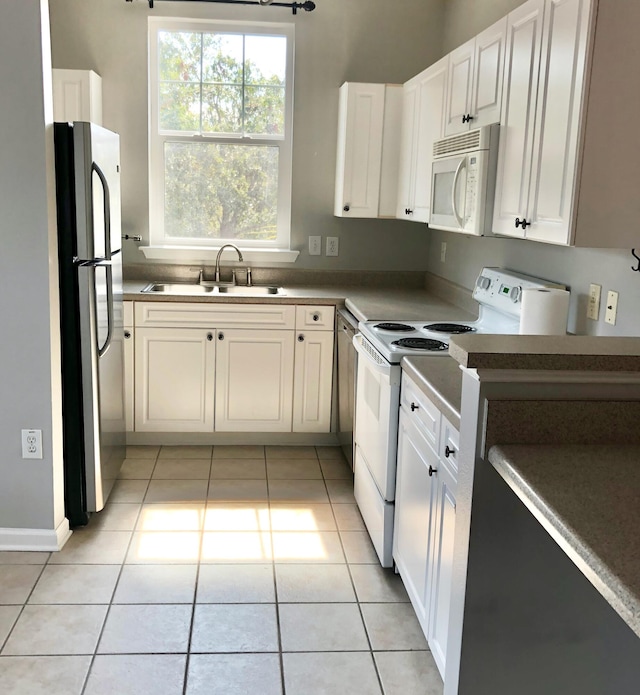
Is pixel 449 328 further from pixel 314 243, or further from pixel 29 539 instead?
pixel 29 539

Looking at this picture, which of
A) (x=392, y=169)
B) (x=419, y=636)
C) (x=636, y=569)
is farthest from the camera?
(x=392, y=169)

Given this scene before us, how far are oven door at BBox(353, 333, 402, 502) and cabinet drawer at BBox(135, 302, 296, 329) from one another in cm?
81

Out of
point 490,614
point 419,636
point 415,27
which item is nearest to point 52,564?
point 419,636

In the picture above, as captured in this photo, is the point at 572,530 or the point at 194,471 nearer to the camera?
the point at 572,530

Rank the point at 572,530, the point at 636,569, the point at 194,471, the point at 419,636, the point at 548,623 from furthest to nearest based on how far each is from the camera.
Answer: the point at 194,471 → the point at 419,636 → the point at 548,623 → the point at 572,530 → the point at 636,569

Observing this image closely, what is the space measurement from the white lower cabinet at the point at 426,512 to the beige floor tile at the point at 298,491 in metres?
0.86

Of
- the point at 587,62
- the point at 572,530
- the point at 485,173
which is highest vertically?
the point at 587,62

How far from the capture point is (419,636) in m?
2.48

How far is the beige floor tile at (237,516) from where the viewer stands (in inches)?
128

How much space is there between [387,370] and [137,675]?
4.24 ft

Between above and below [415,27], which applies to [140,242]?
below

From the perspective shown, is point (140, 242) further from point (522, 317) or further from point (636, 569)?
point (636, 569)

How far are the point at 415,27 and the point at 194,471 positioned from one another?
2.88 m

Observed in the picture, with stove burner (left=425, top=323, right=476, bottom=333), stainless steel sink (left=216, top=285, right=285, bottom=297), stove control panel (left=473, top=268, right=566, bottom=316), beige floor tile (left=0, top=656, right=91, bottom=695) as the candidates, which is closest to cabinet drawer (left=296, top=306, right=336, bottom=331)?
stainless steel sink (left=216, top=285, right=285, bottom=297)
